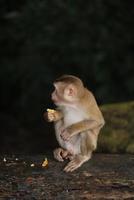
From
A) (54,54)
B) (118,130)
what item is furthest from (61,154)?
(54,54)

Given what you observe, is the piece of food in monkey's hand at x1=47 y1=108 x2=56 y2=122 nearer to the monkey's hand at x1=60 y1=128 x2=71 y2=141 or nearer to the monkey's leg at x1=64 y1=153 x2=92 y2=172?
the monkey's hand at x1=60 y1=128 x2=71 y2=141

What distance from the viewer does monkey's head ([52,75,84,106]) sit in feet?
18.7

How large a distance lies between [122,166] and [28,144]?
570 centimetres

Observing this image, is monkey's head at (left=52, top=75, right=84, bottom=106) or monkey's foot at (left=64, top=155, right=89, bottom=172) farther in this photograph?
monkey's head at (left=52, top=75, right=84, bottom=106)

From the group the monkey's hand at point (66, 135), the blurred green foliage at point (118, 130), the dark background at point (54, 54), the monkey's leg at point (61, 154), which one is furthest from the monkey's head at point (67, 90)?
the dark background at point (54, 54)

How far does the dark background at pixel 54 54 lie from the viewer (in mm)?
11281

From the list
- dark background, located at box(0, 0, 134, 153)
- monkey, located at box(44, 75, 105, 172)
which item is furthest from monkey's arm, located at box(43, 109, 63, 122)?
dark background, located at box(0, 0, 134, 153)

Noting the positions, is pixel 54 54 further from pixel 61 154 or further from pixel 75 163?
pixel 75 163

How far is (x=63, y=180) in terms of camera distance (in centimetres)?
534

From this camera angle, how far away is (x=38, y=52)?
12039 mm

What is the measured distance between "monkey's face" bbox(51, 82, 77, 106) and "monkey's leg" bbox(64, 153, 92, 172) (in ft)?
1.44

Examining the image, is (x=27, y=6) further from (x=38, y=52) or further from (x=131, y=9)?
(x=131, y=9)

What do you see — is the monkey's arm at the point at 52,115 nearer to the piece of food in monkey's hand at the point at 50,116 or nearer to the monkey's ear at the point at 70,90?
the piece of food in monkey's hand at the point at 50,116

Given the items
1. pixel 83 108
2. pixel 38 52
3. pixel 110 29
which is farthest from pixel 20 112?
pixel 83 108
